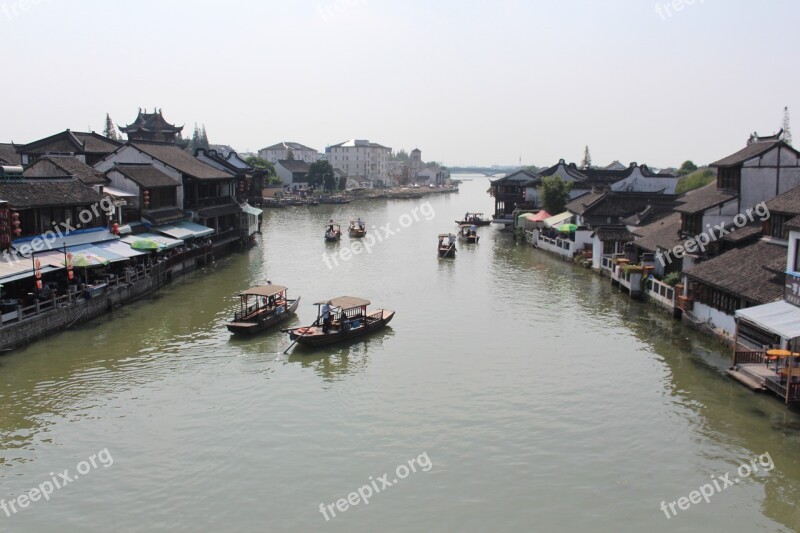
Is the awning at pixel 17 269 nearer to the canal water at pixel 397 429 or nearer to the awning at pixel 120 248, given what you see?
the canal water at pixel 397 429

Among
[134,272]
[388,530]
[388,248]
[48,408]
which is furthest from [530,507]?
[388,248]

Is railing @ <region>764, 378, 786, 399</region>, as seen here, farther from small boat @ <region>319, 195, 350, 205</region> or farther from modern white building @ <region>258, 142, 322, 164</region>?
modern white building @ <region>258, 142, 322, 164</region>

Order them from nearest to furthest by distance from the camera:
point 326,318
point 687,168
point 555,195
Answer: point 326,318 → point 555,195 → point 687,168

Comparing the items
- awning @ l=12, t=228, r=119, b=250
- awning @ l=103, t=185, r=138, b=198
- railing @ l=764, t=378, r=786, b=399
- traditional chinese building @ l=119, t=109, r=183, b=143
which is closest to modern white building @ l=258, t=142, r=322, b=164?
traditional chinese building @ l=119, t=109, r=183, b=143

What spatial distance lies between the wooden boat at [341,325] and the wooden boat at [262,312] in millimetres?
2181

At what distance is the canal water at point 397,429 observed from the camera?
15.1m

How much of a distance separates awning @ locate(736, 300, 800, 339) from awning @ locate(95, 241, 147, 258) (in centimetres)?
2803

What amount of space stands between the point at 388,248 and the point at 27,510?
1705 inches

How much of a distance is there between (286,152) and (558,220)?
135m

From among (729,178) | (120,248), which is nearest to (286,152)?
(120,248)

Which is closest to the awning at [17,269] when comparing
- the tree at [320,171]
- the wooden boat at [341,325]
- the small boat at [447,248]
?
the wooden boat at [341,325]

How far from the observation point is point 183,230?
43.6 metres

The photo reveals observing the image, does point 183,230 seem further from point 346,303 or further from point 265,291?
point 346,303

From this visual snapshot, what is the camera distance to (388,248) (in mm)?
57094
